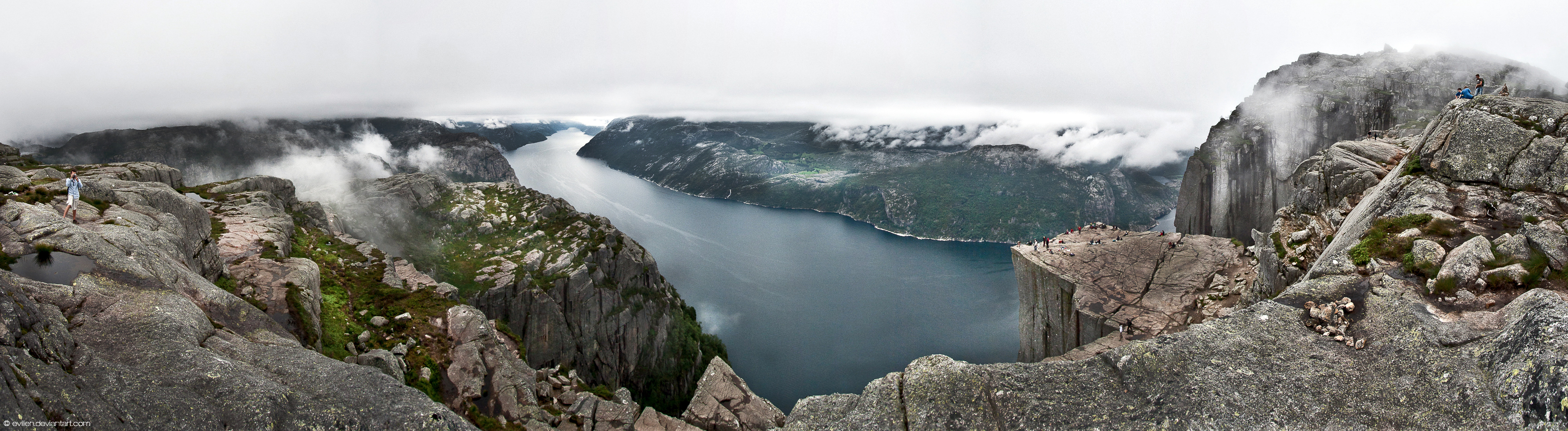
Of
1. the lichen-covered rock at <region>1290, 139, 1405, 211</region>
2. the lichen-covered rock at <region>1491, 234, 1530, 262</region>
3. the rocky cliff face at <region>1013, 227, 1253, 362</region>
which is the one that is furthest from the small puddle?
the lichen-covered rock at <region>1290, 139, 1405, 211</region>

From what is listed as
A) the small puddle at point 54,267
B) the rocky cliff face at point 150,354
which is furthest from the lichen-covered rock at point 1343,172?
the small puddle at point 54,267

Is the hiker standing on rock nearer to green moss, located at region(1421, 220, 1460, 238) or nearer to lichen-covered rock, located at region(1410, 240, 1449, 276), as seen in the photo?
lichen-covered rock, located at region(1410, 240, 1449, 276)

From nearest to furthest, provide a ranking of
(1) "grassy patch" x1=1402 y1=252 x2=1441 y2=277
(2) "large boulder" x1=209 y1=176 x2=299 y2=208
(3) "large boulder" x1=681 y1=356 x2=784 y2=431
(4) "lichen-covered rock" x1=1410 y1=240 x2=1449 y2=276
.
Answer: (1) "grassy patch" x1=1402 y1=252 x2=1441 y2=277
(4) "lichen-covered rock" x1=1410 y1=240 x2=1449 y2=276
(3) "large boulder" x1=681 y1=356 x2=784 y2=431
(2) "large boulder" x1=209 y1=176 x2=299 y2=208

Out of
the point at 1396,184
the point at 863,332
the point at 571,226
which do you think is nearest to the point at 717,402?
the point at 1396,184

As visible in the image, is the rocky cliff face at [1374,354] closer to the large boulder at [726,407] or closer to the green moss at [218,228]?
the large boulder at [726,407]

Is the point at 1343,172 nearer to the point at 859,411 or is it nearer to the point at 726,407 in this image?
the point at 859,411

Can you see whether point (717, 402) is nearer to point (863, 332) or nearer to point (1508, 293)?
point (1508, 293)

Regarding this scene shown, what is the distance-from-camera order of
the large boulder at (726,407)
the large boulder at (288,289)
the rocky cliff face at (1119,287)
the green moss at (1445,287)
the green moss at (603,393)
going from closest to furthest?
the green moss at (1445,287) → the large boulder at (288,289) → the large boulder at (726,407) → the green moss at (603,393) → the rocky cliff face at (1119,287)
